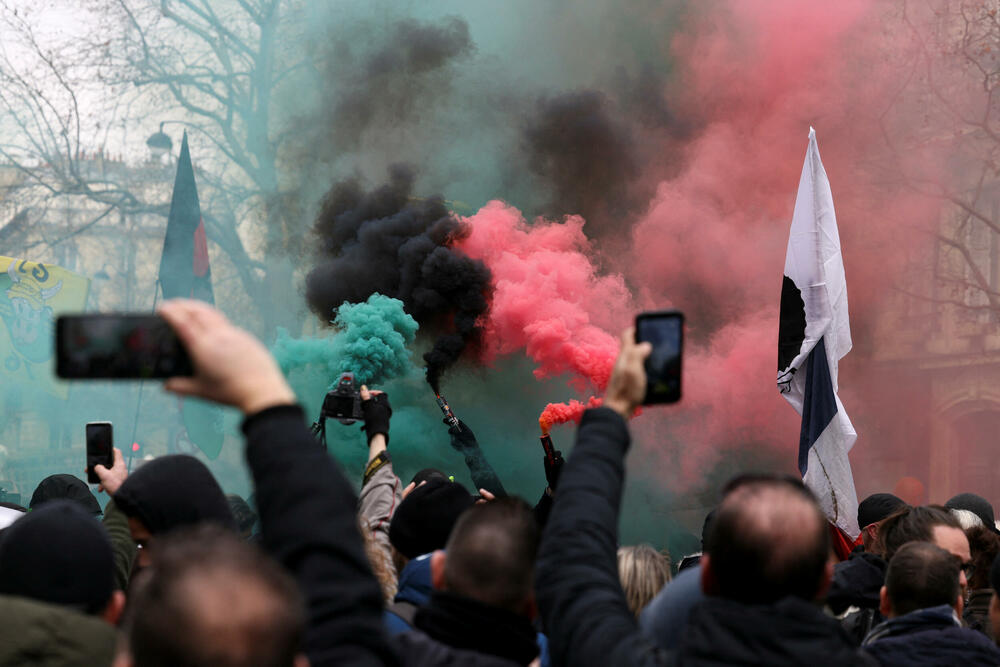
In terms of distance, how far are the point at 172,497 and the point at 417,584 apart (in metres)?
0.75

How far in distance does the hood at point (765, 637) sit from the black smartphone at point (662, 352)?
426mm

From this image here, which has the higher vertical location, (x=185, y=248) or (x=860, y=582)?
(x=185, y=248)

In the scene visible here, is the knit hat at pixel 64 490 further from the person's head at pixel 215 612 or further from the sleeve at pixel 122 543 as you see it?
the person's head at pixel 215 612

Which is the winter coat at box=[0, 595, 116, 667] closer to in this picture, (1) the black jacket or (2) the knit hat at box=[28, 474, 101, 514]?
(1) the black jacket

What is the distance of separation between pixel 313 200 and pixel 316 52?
2805 mm

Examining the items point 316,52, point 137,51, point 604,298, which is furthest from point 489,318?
point 137,51

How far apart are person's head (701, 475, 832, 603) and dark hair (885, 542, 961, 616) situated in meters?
1.22

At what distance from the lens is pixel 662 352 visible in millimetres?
1788

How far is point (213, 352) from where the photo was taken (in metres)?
1.38

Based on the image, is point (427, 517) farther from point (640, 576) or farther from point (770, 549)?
point (770, 549)

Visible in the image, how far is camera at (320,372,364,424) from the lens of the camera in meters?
4.05

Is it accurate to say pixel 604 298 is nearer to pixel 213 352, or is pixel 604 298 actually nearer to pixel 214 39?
pixel 214 39

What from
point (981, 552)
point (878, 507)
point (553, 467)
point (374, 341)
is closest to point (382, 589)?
point (981, 552)

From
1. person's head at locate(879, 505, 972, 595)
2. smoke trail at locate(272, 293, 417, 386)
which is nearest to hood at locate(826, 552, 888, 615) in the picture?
person's head at locate(879, 505, 972, 595)
